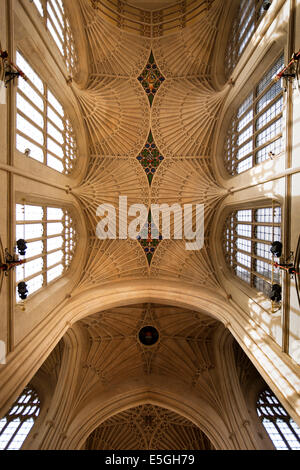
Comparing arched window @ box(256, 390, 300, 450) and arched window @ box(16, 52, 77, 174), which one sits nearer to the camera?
arched window @ box(16, 52, 77, 174)

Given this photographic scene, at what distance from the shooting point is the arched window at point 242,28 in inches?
398

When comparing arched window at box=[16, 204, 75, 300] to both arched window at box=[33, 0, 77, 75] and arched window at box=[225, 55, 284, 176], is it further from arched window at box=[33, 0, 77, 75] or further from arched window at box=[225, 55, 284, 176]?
arched window at box=[225, 55, 284, 176]

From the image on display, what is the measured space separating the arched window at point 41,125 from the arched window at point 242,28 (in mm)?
8084

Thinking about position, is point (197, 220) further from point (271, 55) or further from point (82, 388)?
point (82, 388)

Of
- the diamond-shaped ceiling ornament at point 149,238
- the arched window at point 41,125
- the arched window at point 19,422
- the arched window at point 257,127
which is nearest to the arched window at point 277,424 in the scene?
the diamond-shaped ceiling ornament at point 149,238

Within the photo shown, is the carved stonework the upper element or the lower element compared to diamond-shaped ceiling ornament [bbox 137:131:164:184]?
lower

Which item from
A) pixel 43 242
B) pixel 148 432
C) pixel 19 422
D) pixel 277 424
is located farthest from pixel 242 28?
pixel 148 432

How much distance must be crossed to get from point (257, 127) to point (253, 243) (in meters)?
4.57

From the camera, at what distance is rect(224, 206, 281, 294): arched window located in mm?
9523

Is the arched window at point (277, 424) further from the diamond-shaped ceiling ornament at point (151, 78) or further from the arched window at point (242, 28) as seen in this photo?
the diamond-shaped ceiling ornament at point (151, 78)

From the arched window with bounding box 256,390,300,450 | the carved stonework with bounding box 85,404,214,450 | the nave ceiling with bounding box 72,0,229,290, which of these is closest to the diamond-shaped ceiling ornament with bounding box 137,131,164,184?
the nave ceiling with bounding box 72,0,229,290

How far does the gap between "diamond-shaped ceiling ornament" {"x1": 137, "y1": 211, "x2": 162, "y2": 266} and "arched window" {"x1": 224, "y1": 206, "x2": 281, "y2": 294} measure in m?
3.95

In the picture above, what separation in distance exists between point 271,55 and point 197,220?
26.7 feet
